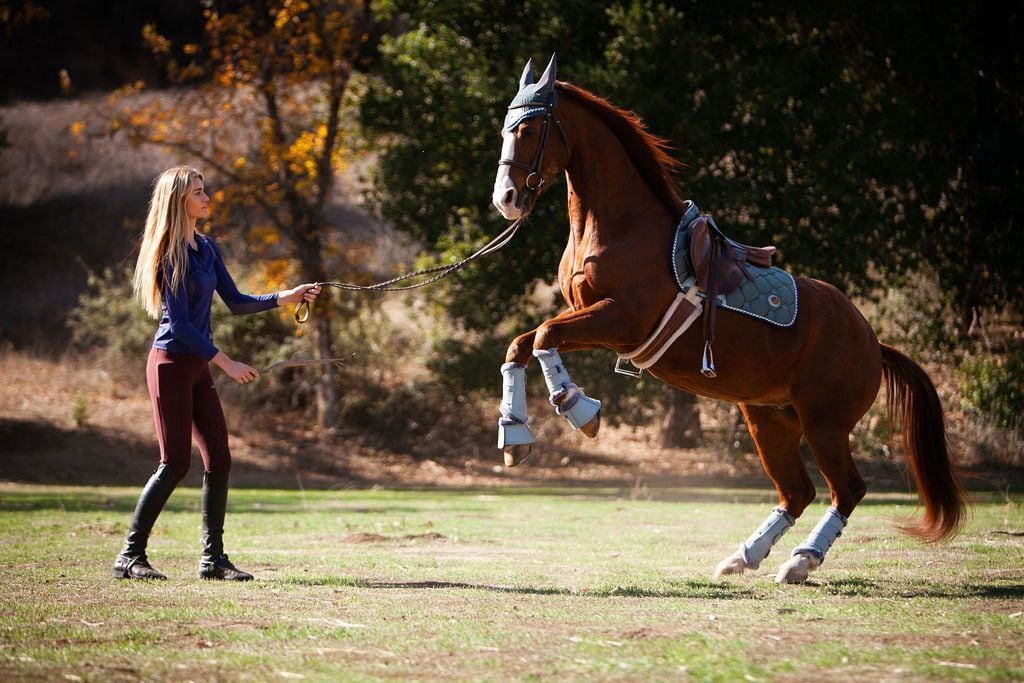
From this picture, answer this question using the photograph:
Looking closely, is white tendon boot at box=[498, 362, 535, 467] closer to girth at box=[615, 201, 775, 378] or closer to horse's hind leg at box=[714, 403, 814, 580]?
girth at box=[615, 201, 775, 378]

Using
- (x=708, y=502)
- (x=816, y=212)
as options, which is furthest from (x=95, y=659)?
(x=816, y=212)

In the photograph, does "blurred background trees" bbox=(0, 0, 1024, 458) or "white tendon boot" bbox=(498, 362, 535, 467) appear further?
"blurred background trees" bbox=(0, 0, 1024, 458)

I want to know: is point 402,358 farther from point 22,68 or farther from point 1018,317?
point 22,68

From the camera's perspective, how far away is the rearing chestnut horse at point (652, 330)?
7.17 m

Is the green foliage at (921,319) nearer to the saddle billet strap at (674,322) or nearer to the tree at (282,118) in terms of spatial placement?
the tree at (282,118)

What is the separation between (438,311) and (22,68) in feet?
79.8

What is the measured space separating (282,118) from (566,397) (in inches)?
737

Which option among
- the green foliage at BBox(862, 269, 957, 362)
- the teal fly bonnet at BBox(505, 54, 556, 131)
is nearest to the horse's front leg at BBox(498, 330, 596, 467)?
the teal fly bonnet at BBox(505, 54, 556, 131)

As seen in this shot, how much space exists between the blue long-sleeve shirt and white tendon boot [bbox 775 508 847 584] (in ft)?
12.8

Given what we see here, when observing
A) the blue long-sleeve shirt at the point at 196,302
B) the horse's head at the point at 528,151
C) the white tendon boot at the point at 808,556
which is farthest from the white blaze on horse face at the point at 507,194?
the white tendon boot at the point at 808,556

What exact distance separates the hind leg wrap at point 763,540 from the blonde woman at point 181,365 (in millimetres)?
3417

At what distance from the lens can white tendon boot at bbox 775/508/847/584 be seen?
24.4 ft

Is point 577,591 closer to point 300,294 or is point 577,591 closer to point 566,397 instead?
point 566,397

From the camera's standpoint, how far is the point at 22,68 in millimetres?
38844
